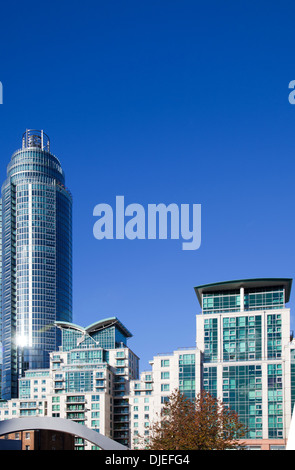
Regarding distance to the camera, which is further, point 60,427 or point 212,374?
point 212,374

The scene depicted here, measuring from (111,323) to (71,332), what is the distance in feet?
28.4

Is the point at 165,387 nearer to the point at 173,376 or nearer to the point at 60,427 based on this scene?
the point at 173,376

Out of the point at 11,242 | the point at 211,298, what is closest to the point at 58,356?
the point at 211,298

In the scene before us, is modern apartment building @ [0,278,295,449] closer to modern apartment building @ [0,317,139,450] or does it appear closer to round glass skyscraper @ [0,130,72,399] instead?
modern apartment building @ [0,317,139,450]

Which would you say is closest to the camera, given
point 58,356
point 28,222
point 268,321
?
point 268,321

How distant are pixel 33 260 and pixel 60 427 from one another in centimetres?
13527

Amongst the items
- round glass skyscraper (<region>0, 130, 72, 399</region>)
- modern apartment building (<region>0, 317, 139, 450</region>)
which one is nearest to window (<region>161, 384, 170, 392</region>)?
modern apartment building (<region>0, 317, 139, 450</region>)

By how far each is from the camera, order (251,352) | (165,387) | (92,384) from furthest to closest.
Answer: (92,384) < (165,387) < (251,352)

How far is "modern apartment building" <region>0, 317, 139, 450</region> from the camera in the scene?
9538 cm

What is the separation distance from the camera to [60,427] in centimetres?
2734

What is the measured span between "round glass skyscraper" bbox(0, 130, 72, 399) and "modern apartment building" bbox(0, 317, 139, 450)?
43.7 meters

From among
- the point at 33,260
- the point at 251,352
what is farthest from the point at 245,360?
the point at 33,260

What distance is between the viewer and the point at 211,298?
89000 millimetres
